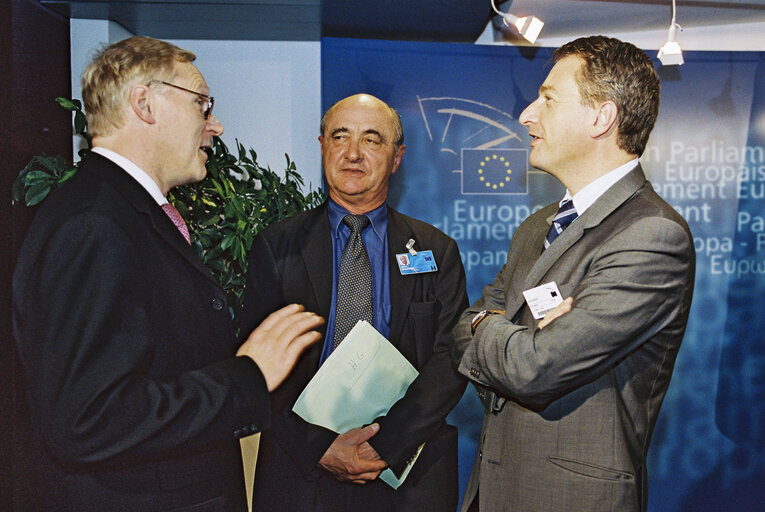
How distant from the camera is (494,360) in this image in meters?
1.63

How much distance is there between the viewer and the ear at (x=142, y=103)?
1541 mm

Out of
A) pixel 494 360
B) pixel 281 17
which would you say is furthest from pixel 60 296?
pixel 281 17

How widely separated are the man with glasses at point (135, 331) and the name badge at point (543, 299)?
2.06 ft

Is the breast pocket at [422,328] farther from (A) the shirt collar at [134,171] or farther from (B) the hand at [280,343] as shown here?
(A) the shirt collar at [134,171]

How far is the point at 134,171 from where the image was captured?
153 cm

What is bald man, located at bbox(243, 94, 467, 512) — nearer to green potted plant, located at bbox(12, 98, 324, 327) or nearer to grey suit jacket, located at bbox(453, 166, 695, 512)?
green potted plant, located at bbox(12, 98, 324, 327)

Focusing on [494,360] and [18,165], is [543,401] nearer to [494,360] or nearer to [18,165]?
[494,360]

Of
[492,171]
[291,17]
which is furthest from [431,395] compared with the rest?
[291,17]

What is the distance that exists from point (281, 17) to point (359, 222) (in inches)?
64.4

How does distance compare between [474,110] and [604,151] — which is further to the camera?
[474,110]

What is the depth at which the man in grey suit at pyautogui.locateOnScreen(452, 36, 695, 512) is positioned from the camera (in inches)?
60.4

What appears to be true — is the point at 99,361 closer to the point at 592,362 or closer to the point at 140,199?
the point at 140,199

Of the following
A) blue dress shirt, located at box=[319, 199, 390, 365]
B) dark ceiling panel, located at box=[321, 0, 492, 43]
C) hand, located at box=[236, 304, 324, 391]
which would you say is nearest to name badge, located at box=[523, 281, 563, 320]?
hand, located at box=[236, 304, 324, 391]

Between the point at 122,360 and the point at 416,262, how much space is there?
132 cm
